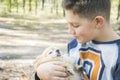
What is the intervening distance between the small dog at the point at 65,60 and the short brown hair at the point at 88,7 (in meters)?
0.26

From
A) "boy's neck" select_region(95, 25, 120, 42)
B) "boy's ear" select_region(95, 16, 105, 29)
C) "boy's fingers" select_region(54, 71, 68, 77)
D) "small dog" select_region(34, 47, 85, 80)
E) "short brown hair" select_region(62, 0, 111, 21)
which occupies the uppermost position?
"short brown hair" select_region(62, 0, 111, 21)

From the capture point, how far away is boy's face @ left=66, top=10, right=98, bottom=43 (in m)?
2.30

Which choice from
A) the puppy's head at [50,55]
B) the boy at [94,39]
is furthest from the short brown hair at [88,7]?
the puppy's head at [50,55]

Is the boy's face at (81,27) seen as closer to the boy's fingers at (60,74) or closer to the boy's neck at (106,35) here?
the boy's neck at (106,35)

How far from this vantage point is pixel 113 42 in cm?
234

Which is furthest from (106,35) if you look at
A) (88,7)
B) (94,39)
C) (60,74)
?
(60,74)

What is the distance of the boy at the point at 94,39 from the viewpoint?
231cm

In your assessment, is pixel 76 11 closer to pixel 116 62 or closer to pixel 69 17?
pixel 69 17

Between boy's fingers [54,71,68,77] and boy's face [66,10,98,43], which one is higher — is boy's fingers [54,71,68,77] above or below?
below

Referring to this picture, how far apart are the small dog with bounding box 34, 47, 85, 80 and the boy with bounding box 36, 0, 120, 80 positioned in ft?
0.09

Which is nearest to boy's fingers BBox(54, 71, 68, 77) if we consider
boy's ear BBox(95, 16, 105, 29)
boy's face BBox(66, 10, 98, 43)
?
boy's face BBox(66, 10, 98, 43)

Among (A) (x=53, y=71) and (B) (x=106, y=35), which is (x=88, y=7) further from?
(A) (x=53, y=71)

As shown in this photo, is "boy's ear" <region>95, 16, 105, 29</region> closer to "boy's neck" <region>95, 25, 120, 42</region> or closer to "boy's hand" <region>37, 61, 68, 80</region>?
"boy's neck" <region>95, 25, 120, 42</region>

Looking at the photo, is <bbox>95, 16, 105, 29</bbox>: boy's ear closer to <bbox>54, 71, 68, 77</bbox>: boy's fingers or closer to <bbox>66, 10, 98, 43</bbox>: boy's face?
<bbox>66, 10, 98, 43</bbox>: boy's face
